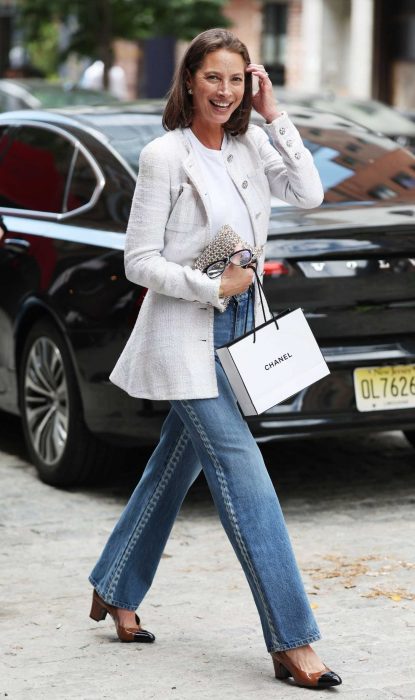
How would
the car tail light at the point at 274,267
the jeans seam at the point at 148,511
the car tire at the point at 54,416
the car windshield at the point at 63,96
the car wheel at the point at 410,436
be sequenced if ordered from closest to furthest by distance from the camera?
the jeans seam at the point at 148,511
the car tail light at the point at 274,267
the car tire at the point at 54,416
the car wheel at the point at 410,436
the car windshield at the point at 63,96

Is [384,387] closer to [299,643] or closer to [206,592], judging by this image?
[206,592]

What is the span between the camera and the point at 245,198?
4.56 metres

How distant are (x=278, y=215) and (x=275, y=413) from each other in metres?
0.78

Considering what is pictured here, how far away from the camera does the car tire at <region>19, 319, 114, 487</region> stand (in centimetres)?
688

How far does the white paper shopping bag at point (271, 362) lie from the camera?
14.8ft

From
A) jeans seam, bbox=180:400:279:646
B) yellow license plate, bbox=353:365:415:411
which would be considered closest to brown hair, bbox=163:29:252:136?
jeans seam, bbox=180:400:279:646

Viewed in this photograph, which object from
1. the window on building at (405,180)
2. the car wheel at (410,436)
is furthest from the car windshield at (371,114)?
the window on building at (405,180)

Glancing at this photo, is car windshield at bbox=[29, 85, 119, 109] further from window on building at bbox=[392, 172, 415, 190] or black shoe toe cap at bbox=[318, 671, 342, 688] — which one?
black shoe toe cap at bbox=[318, 671, 342, 688]

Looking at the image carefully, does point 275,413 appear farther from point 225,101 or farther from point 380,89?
point 380,89

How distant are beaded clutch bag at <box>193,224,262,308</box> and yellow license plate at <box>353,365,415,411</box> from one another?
2.03 m

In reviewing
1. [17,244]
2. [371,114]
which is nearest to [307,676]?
[17,244]

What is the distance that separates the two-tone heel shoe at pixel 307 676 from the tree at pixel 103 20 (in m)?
21.2

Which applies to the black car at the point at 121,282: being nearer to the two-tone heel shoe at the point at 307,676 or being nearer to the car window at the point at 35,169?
the car window at the point at 35,169

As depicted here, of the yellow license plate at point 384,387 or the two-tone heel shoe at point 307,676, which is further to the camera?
the yellow license plate at point 384,387
